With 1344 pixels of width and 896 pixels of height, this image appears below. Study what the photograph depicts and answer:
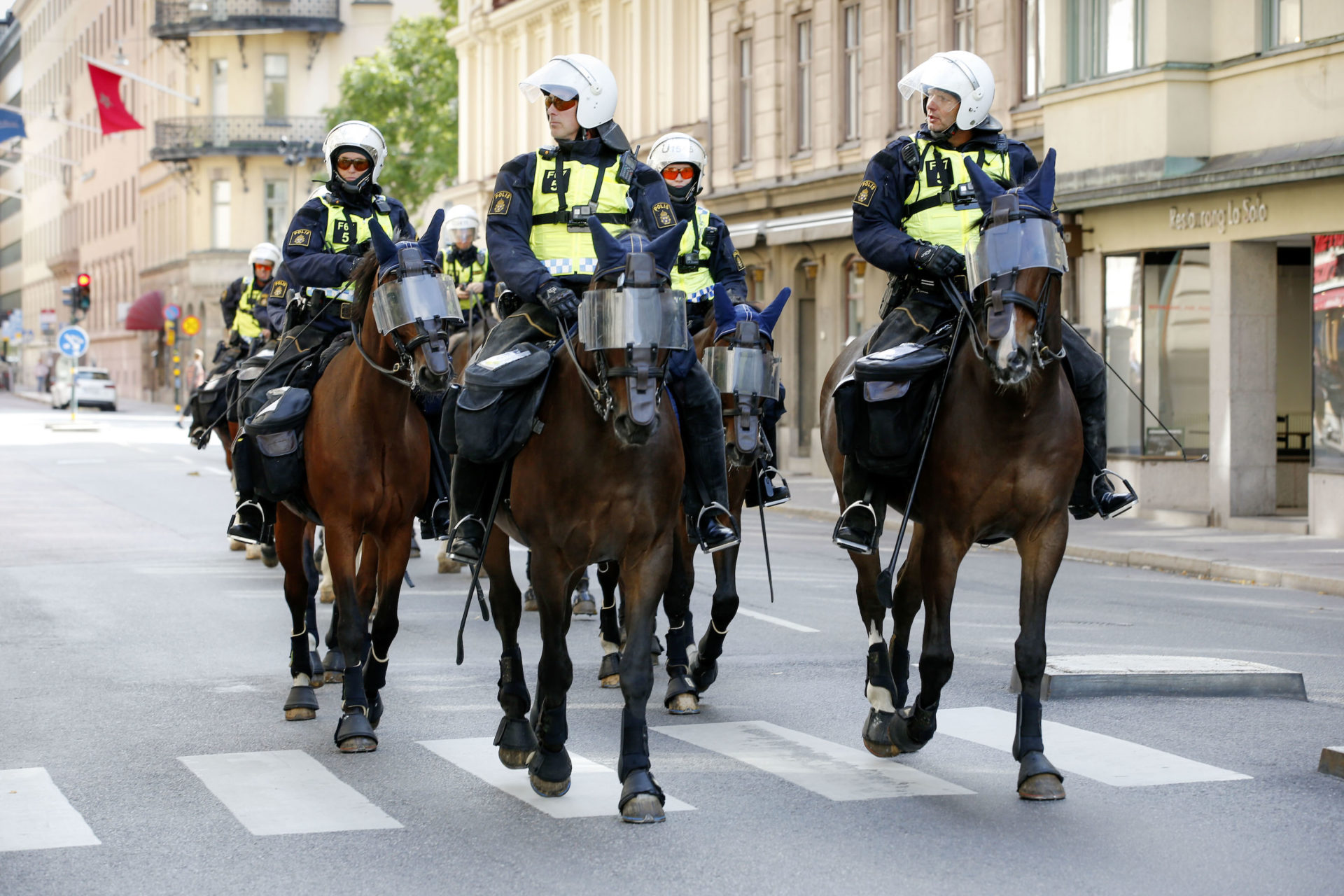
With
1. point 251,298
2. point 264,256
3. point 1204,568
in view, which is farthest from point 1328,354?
point 251,298

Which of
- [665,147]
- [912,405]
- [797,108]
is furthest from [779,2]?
[912,405]

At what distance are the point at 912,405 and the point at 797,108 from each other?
27.8m

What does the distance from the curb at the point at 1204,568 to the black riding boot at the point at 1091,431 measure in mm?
7276

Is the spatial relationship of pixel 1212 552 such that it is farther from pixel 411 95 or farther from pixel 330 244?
pixel 411 95

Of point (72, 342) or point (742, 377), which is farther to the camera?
point (72, 342)

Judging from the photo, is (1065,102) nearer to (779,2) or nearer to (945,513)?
(779,2)

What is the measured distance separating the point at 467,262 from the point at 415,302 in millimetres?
7130

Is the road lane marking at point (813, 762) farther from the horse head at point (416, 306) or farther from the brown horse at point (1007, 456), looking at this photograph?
the horse head at point (416, 306)

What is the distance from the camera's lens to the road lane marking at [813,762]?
768 cm

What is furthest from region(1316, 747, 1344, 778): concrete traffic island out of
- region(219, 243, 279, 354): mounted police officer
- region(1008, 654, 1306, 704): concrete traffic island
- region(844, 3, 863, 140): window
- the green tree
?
the green tree

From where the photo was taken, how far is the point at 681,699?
967 centimetres

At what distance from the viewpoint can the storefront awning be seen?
270ft

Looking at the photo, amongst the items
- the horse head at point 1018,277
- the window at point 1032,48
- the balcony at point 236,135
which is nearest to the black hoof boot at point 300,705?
the horse head at point 1018,277

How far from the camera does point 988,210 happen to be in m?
7.61
